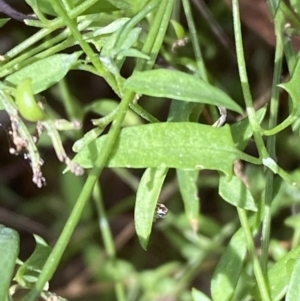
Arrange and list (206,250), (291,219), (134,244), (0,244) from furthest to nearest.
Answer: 1. (134,244)
2. (206,250)
3. (291,219)
4. (0,244)

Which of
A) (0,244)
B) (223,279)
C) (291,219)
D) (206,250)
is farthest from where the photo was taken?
(206,250)

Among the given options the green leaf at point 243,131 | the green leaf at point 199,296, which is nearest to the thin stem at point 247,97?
the green leaf at point 243,131

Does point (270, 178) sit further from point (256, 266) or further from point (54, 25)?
point (54, 25)

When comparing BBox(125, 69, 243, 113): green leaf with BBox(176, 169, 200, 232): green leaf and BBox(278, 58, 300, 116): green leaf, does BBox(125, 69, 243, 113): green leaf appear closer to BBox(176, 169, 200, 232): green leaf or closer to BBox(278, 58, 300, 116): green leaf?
BBox(278, 58, 300, 116): green leaf

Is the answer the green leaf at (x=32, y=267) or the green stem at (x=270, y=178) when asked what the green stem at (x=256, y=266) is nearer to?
the green stem at (x=270, y=178)

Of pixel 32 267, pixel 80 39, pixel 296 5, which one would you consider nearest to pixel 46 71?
pixel 80 39

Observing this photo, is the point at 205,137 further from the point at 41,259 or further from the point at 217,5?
the point at 217,5

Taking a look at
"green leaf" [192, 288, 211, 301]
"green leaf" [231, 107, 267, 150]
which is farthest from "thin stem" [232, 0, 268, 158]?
"green leaf" [192, 288, 211, 301]

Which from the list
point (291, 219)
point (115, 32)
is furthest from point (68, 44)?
point (291, 219)
